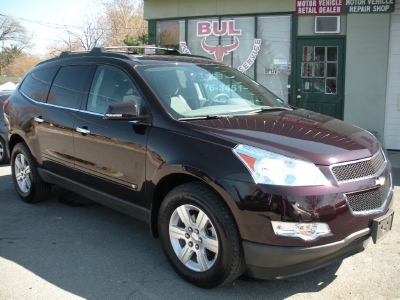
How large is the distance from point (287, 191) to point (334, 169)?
40 centimetres

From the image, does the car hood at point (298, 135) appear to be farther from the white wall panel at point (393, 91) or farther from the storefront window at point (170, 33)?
the storefront window at point (170, 33)

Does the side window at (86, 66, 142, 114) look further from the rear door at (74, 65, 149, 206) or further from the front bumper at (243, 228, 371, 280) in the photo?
the front bumper at (243, 228, 371, 280)

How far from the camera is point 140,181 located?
12.9 ft

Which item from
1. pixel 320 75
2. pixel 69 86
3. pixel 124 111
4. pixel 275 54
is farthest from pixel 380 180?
pixel 275 54

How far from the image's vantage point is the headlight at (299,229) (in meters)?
3.03

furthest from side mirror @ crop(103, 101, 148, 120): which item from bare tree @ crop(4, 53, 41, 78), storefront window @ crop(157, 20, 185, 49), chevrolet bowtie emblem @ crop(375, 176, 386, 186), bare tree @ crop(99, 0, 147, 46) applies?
bare tree @ crop(4, 53, 41, 78)

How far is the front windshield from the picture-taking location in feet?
13.3

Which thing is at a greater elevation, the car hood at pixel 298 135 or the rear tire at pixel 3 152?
the car hood at pixel 298 135

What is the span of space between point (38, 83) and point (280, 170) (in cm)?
375

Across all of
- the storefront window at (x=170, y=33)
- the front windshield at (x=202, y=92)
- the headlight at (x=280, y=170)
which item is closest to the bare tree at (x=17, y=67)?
the storefront window at (x=170, y=33)

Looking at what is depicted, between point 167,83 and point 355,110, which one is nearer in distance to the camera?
point 167,83

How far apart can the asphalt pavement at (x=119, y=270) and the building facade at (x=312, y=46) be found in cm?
517

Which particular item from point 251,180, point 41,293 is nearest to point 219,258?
point 251,180

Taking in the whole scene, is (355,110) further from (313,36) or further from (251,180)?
(251,180)
